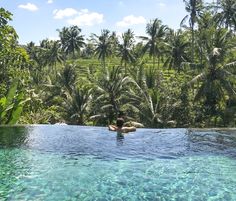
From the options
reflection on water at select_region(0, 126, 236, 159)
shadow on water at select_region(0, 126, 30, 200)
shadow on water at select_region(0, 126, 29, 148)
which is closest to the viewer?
shadow on water at select_region(0, 126, 30, 200)

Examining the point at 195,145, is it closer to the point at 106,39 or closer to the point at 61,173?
the point at 61,173

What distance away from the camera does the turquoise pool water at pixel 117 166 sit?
925cm

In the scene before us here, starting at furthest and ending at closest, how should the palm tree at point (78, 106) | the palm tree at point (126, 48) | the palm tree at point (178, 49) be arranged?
the palm tree at point (126, 48)
the palm tree at point (178, 49)
the palm tree at point (78, 106)

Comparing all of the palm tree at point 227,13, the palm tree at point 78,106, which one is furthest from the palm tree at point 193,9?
the palm tree at point 78,106

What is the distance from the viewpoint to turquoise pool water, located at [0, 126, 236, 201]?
925cm

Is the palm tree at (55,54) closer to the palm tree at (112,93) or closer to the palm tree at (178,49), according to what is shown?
the palm tree at (178,49)

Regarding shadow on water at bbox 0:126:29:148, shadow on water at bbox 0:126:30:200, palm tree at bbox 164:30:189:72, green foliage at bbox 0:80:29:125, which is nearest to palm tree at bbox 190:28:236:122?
palm tree at bbox 164:30:189:72

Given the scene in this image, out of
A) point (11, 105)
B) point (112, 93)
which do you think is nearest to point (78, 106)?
point (112, 93)

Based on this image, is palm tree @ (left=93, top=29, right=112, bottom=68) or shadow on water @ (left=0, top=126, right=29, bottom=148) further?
palm tree @ (left=93, top=29, right=112, bottom=68)

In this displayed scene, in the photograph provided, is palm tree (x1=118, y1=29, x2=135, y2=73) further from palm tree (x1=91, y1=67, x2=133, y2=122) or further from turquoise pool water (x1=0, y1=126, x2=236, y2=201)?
turquoise pool water (x1=0, y1=126, x2=236, y2=201)

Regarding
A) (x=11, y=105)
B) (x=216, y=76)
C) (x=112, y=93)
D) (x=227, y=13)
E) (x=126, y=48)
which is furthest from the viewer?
(x=126, y=48)

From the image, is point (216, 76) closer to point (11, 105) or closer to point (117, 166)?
point (11, 105)

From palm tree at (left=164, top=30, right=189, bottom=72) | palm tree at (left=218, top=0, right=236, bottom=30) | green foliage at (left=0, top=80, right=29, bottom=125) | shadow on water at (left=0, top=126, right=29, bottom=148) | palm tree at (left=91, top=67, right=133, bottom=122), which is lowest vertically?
shadow on water at (left=0, top=126, right=29, bottom=148)

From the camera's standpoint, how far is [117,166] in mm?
12305
